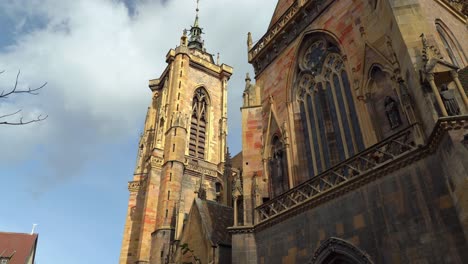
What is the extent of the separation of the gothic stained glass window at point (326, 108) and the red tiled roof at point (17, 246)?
27.3 m

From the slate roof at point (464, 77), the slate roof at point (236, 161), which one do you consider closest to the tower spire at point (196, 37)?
the slate roof at point (236, 161)

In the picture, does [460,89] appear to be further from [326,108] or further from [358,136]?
[326,108]

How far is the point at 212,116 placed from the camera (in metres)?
31.7

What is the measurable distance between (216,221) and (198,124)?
14875 mm

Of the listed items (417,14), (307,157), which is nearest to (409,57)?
(417,14)

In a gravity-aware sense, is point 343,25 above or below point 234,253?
above

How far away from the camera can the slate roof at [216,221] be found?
47.6 ft

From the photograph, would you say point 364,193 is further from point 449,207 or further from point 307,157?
point 307,157

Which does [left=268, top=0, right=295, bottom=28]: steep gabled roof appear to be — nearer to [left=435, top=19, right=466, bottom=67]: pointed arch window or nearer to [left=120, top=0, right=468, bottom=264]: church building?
[left=120, top=0, right=468, bottom=264]: church building

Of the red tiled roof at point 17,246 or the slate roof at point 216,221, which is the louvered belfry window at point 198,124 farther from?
the red tiled roof at point 17,246

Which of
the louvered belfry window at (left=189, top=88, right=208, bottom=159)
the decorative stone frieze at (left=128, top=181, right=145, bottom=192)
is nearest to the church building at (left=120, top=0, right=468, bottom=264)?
the decorative stone frieze at (left=128, top=181, right=145, bottom=192)

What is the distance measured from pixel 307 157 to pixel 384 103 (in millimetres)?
3274

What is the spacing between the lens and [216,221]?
650 inches

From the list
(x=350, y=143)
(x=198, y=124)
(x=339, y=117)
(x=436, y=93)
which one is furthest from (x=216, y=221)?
(x=198, y=124)
